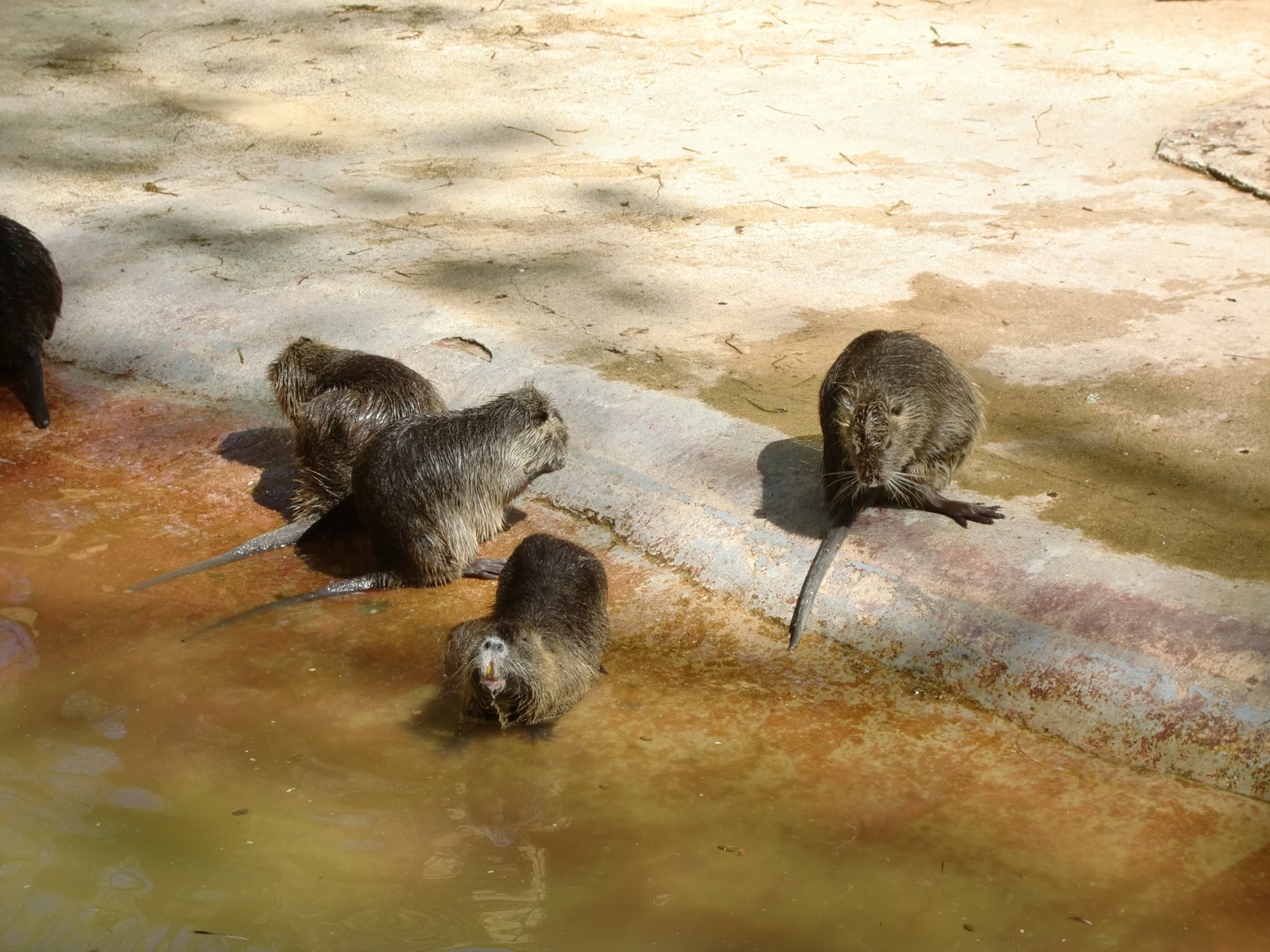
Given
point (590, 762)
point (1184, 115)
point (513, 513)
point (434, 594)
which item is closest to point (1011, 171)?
point (1184, 115)

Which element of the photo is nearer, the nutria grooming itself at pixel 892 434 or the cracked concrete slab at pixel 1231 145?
the nutria grooming itself at pixel 892 434

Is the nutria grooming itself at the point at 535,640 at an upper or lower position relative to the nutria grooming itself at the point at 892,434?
lower

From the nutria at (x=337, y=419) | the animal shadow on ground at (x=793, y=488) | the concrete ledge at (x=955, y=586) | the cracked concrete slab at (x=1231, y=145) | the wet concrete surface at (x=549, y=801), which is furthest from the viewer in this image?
the cracked concrete slab at (x=1231, y=145)

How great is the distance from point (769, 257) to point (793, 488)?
1991 mm

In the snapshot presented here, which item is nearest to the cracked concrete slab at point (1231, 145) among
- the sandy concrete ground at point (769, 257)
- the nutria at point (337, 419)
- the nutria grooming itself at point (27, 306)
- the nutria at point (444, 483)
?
the sandy concrete ground at point (769, 257)

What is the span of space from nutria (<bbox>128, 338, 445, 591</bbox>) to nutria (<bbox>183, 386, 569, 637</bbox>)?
0.16 m

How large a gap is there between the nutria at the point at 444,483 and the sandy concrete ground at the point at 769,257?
12.7 inches

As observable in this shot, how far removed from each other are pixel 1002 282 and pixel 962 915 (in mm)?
3372

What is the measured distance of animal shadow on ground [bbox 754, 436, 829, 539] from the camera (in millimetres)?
4066

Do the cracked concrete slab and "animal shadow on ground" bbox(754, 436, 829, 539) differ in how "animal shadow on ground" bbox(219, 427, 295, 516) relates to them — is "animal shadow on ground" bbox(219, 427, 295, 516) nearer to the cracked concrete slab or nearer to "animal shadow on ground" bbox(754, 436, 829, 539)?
"animal shadow on ground" bbox(754, 436, 829, 539)

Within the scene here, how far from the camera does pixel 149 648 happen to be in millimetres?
3779

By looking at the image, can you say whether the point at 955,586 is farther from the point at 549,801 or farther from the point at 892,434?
the point at 549,801

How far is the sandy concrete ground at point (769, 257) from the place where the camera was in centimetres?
368

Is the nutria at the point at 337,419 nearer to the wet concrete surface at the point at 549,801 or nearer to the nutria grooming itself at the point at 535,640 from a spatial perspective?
the wet concrete surface at the point at 549,801
